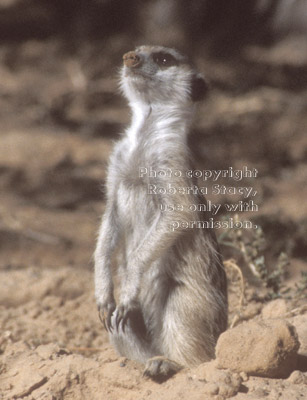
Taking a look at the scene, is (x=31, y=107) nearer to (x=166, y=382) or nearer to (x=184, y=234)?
(x=184, y=234)

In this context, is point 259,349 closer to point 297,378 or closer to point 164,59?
point 297,378

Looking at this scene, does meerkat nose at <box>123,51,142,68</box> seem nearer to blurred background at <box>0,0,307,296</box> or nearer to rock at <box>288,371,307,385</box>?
rock at <box>288,371,307,385</box>

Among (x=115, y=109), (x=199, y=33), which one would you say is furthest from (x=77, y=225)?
(x=199, y=33)

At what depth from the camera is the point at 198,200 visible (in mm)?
2896

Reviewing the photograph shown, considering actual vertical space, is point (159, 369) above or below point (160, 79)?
below

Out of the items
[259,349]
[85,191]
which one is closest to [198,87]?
[259,349]

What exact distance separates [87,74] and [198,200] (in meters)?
5.71

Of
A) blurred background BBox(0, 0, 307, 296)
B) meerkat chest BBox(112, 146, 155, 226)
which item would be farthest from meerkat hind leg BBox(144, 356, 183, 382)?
blurred background BBox(0, 0, 307, 296)

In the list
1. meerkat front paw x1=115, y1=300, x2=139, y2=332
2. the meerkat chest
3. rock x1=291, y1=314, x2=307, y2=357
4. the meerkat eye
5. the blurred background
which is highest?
the blurred background

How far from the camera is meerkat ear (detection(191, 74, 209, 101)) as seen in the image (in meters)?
3.22

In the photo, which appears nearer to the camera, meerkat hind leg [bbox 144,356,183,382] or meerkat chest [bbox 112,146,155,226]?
meerkat hind leg [bbox 144,356,183,382]

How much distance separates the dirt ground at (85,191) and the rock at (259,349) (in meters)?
0.06

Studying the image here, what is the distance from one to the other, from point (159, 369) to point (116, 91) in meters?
5.17

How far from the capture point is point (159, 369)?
251 cm
